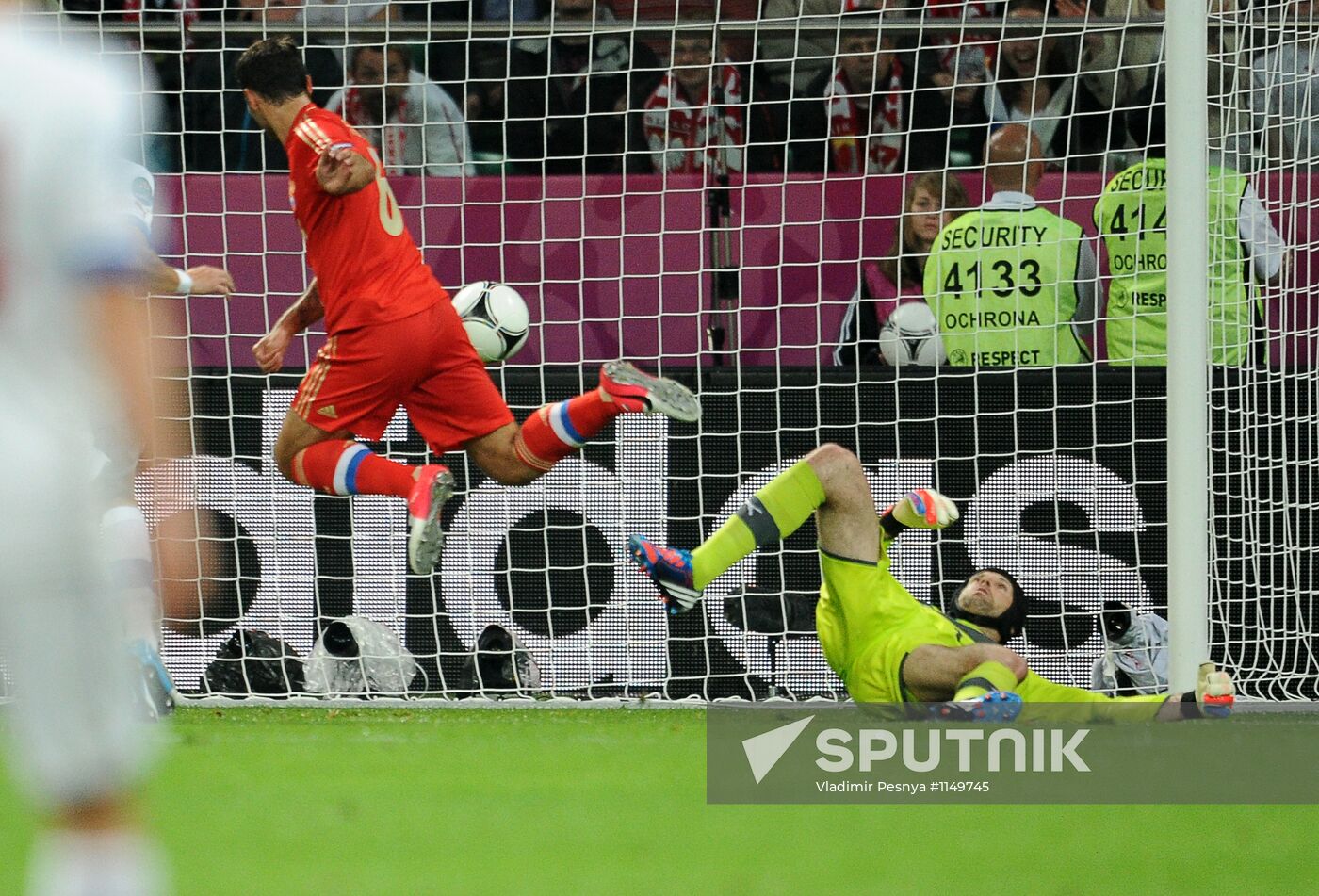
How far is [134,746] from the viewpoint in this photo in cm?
198

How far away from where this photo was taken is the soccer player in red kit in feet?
18.6

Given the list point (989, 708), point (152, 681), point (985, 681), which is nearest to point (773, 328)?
point (985, 681)

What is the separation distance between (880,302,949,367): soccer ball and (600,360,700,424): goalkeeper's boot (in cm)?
143

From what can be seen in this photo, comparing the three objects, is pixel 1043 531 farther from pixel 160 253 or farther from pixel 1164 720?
pixel 160 253

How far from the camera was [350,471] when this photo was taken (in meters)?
5.80

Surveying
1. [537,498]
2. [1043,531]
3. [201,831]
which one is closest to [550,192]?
[537,498]

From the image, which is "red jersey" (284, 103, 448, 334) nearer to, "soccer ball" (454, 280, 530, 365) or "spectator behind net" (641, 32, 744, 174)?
"soccer ball" (454, 280, 530, 365)

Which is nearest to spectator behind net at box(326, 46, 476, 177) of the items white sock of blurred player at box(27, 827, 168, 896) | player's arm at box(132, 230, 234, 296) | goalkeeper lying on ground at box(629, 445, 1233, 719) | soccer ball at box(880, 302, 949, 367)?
player's arm at box(132, 230, 234, 296)

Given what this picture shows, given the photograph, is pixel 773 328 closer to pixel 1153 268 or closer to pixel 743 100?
pixel 743 100

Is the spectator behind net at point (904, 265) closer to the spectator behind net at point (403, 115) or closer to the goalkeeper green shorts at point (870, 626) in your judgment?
the goalkeeper green shorts at point (870, 626)

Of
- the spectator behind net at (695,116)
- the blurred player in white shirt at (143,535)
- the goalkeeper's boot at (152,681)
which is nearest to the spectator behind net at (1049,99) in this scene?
the spectator behind net at (695,116)

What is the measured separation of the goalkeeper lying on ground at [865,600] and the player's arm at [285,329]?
1389 millimetres

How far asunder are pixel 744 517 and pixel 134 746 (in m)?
3.83

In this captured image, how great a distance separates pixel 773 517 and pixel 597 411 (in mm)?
662
